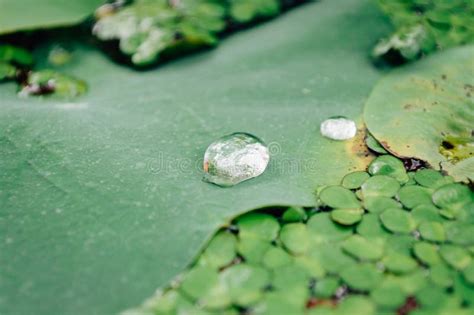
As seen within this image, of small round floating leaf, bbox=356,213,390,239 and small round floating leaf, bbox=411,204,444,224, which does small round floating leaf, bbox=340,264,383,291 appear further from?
small round floating leaf, bbox=411,204,444,224

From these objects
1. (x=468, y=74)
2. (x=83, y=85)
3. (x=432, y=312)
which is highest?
(x=468, y=74)

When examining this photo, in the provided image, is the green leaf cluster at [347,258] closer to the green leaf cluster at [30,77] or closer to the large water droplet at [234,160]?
the large water droplet at [234,160]

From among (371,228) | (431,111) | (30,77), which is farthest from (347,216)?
(30,77)

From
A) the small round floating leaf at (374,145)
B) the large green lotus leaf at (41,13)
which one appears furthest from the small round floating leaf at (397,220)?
the large green lotus leaf at (41,13)

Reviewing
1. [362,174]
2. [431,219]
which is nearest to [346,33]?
[362,174]

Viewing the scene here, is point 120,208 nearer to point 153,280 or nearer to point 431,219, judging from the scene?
point 153,280

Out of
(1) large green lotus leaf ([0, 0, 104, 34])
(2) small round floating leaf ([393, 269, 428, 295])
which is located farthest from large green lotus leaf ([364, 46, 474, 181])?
(1) large green lotus leaf ([0, 0, 104, 34])

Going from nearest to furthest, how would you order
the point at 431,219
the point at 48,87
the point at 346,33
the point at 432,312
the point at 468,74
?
the point at 432,312
the point at 431,219
the point at 468,74
the point at 48,87
the point at 346,33
